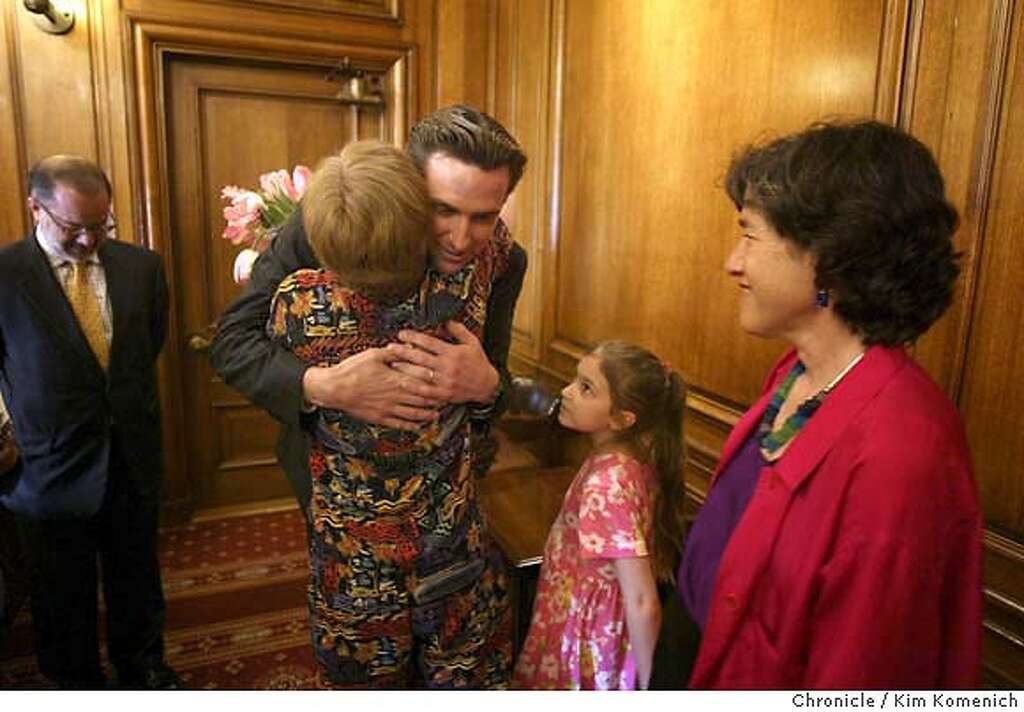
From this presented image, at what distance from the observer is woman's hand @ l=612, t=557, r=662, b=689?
1409 millimetres

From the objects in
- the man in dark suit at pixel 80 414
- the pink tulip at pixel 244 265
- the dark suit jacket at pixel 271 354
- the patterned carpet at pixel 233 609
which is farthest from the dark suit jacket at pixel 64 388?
the dark suit jacket at pixel 271 354

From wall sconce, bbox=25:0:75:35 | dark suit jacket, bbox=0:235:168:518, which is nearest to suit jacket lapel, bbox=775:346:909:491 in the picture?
dark suit jacket, bbox=0:235:168:518

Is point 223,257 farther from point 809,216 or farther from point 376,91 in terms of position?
point 809,216

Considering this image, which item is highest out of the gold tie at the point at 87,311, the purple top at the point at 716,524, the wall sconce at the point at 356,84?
the wall sconce at the point at 356,84

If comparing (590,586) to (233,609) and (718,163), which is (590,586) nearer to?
(718,163)

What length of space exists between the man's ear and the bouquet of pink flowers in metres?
0.91

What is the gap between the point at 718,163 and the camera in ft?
6.54

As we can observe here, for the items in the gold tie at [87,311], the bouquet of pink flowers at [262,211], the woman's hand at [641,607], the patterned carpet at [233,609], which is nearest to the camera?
the woman's hand at [641,607]

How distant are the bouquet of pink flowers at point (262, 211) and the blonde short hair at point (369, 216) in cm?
77

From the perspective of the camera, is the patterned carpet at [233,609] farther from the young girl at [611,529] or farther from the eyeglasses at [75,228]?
the eyeglasses at [75,228]

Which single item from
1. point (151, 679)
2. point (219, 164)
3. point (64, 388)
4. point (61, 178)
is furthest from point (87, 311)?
point (219, 164)

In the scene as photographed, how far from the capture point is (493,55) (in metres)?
3.52

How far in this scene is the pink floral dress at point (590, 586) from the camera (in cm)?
145

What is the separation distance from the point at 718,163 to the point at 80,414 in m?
1.91
